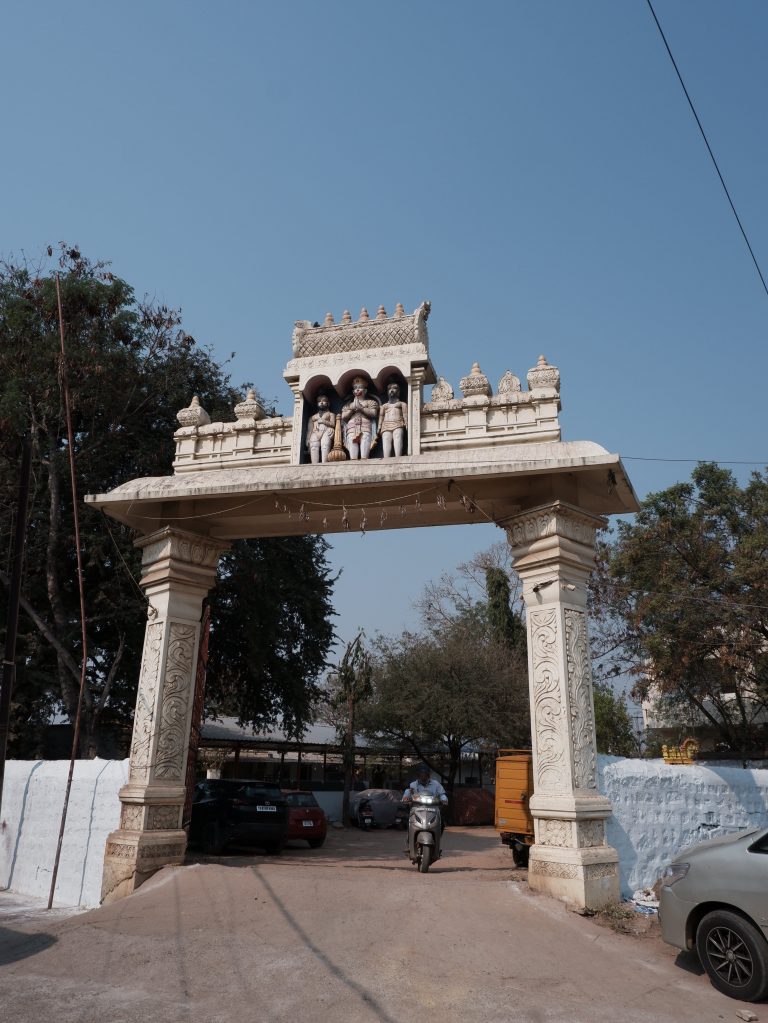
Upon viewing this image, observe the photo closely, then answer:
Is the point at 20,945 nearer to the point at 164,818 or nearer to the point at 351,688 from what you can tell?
the point at 164,818

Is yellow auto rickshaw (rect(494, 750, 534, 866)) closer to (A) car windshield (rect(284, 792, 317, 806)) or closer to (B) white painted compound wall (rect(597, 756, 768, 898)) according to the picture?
(B) white painted compound wall (rect(597, 756, 768, 898))

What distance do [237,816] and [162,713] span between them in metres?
3.81

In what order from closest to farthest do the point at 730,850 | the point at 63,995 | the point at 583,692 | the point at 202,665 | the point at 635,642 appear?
the point at 63,995, the point at 730,850, the point at 583,692, the point at 202,665, the point at 635,642

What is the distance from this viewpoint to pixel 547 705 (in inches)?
329

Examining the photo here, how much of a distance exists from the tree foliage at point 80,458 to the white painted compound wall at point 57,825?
9.80 ft

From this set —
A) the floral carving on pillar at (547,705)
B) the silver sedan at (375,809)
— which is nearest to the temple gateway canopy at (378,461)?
the floral carving on pillar at (547,705)

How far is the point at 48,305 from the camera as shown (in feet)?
48.3

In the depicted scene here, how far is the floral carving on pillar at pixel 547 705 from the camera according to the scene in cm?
812

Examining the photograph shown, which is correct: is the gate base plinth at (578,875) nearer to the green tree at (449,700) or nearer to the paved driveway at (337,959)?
the paved driveway at (337,959)

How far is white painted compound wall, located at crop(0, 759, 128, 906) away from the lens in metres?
9.56

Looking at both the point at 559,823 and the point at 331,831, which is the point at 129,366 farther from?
the point at 331,831

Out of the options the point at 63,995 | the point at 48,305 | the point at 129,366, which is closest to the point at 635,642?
the point at 129,366

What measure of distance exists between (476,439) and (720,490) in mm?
14117

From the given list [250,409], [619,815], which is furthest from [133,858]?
[250,409]
